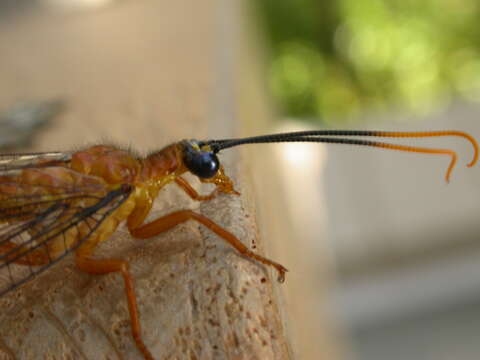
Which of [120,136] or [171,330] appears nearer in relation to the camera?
[171,330]

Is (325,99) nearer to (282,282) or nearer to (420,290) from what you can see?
(420,290)

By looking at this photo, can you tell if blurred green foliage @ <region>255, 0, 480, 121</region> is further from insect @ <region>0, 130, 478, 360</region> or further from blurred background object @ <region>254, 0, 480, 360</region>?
insect @ <region>0, 130, 478, 360</region>

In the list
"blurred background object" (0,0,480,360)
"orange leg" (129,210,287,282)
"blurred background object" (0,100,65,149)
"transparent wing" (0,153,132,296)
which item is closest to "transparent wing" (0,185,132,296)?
"transparent wing" (0,153,132,296)

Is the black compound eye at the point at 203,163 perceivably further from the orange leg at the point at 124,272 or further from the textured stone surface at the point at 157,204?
the orange leg at the point at 124,272

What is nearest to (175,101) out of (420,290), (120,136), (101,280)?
(120,136)

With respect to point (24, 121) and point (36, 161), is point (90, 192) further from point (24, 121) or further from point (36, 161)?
point (24, 121)

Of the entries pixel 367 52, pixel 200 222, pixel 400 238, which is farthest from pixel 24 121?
pixel 367 52
